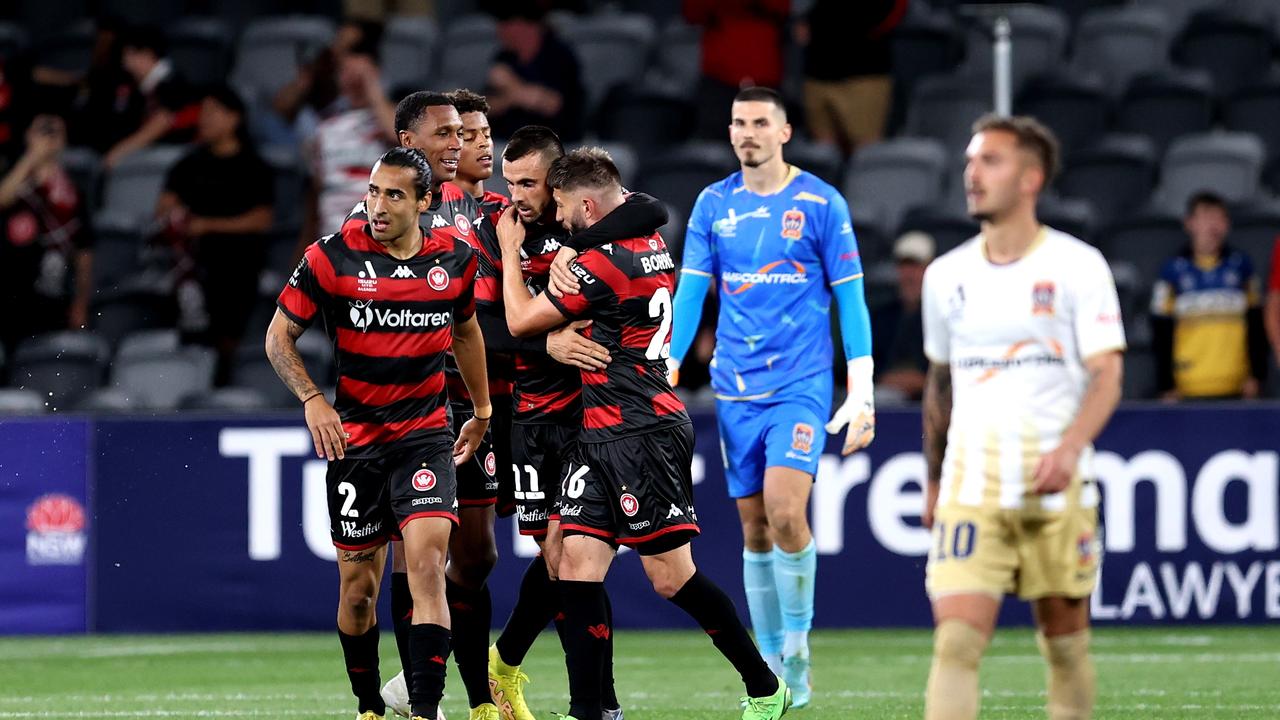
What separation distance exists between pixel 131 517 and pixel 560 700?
401cm

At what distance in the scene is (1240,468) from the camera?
12.0 m

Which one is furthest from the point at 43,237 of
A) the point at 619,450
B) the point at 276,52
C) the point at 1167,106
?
the point at 1167,106

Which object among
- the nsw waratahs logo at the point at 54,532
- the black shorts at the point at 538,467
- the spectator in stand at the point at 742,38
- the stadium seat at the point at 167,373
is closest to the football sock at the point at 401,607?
the black shorts at the point at 538,467

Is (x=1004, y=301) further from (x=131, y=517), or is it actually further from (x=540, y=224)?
(x=131, y=517)

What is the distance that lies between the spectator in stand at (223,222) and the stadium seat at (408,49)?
2841 millimetres

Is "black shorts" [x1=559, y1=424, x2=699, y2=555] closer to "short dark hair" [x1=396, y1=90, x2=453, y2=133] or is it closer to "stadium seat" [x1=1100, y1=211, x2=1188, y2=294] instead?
"short dark hair" [x1=396, y1=90, x2=453, y2=133]

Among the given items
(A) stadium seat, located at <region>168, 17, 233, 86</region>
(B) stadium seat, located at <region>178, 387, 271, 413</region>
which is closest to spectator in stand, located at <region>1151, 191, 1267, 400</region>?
(B) stadium seat, located at <region>178, 387, 271, 413</region>

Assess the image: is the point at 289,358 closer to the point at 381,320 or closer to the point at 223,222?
the point at 381,320

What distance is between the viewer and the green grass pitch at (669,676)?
29.0 feet

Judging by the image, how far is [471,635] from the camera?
7.94 metres

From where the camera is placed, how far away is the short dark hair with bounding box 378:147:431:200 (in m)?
7.19

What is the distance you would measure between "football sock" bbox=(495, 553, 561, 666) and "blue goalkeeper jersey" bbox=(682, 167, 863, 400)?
1353 millimetres

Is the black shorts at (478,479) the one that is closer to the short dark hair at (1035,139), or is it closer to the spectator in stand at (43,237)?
the short dark hair at (1035,139)

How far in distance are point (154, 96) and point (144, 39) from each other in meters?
0.50
